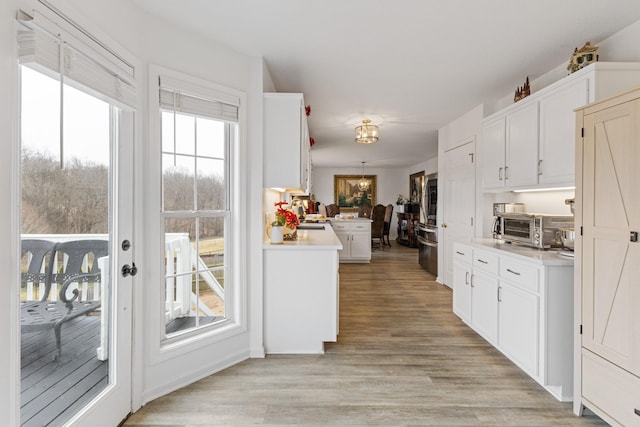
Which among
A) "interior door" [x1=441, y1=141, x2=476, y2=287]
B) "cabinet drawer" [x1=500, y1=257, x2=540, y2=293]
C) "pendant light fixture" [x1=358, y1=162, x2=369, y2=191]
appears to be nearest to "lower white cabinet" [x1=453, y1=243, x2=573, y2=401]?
"cabinet drawer" [x1=500, y1=257, x2=540, y2=293]

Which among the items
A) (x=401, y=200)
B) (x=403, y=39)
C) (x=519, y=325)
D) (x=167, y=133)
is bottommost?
(x=519, y=325)

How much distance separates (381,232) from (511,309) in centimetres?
638

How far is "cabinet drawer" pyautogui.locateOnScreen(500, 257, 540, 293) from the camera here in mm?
2121

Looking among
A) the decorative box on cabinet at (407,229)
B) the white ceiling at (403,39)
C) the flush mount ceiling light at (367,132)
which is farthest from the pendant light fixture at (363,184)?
the white ceiling at (403,39)

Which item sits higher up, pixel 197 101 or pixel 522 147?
pixel 197 101

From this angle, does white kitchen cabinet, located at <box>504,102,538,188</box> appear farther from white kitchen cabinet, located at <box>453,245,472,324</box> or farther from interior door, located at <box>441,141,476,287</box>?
interior door, located at <box>441,141,476,287</box>

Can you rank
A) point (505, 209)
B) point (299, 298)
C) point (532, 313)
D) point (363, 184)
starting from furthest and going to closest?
point (363, 184)
point (505, 209)
point (299, 298)
point (532, 313)

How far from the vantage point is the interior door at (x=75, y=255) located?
1.32m

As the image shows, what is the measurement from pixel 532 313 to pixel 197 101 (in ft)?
8.88

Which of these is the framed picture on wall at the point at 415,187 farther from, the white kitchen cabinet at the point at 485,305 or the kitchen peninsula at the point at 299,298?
the kitchen peninsula at the point at 299,298

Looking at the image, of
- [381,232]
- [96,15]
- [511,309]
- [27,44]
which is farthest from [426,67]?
[381,232]

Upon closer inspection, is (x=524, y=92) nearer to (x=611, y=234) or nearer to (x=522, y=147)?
(x=522, y=147)

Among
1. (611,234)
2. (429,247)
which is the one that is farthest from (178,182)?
(429,247)

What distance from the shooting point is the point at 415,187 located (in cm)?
952
